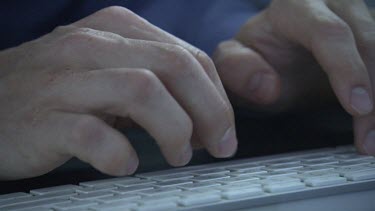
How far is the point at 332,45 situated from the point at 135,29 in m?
0.19

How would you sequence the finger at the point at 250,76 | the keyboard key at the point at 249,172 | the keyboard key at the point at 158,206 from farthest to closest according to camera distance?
the finger at the point at 250,76
the keyboard key at the point at 249,172
the keyboard key at the point at 158,206

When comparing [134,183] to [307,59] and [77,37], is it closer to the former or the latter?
[77,37]

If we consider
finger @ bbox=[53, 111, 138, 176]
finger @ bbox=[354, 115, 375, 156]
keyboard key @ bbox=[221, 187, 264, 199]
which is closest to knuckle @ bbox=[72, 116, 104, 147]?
finger @ bbox=[53, 111, 138, 176]

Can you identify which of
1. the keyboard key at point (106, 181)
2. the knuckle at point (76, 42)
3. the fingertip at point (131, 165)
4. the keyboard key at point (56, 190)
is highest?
the knuckle at point (76, 42)

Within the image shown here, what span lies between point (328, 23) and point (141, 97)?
249mm

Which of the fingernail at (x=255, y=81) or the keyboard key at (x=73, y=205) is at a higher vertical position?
the fingernail at (x=255, y=81)

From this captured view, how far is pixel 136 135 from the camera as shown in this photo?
1.97ft

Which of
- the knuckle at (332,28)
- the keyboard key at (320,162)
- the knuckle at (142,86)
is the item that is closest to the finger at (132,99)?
the knuckle at (142,86)

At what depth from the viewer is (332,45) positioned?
1.95ft

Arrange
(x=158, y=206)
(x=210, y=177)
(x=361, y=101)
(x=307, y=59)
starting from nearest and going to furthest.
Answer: (x=158, y=206), (x=210, y=177), (x=361, y=101), (x=307, y=59)

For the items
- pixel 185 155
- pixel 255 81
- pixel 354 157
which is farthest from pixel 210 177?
pixel 255 81

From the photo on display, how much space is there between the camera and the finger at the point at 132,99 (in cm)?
44

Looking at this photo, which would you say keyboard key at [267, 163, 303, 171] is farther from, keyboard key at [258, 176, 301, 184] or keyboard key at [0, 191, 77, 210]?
keyboard key at [0, 191, 77, 210]

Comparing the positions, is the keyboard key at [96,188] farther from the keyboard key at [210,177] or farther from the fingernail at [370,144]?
the fingernail at [370,144]
